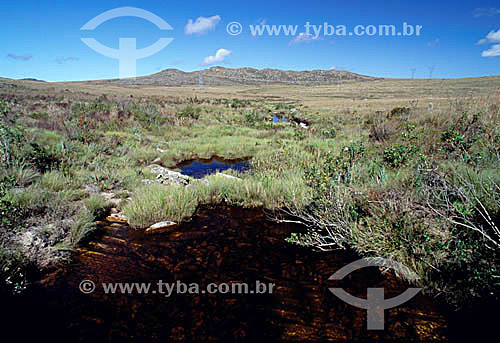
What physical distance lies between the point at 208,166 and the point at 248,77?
17852 centimetres

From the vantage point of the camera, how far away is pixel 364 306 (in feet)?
10.2

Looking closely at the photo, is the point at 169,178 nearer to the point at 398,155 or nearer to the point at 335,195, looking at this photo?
the point at 335,195

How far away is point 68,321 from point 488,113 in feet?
33.3

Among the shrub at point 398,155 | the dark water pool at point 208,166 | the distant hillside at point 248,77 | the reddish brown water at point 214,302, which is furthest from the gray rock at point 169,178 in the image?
the distant hillside at point 248,77

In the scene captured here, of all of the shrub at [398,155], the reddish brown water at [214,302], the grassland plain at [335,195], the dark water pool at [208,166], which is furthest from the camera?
the dark water pool at [208,166]

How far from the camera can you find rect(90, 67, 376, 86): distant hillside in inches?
6186

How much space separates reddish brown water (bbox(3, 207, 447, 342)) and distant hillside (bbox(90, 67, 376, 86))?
155 m

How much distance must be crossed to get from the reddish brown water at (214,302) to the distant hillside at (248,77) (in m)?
155

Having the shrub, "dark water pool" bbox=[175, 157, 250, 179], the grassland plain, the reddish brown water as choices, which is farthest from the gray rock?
the shrub

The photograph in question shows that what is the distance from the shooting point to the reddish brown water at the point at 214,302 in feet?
9.16

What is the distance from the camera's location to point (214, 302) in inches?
128

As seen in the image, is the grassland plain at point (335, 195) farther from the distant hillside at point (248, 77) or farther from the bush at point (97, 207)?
the distant hillside at point (248, 77)

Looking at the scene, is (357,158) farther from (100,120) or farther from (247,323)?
(100,120)

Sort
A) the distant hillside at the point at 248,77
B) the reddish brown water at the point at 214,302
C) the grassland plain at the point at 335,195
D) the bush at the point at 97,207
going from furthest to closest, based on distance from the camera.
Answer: the distant hillside at the point at 248,77
the bush at the point at 97,207
the grassland plain at the point at 335,195
the reddish brown water at the point at 214,302
